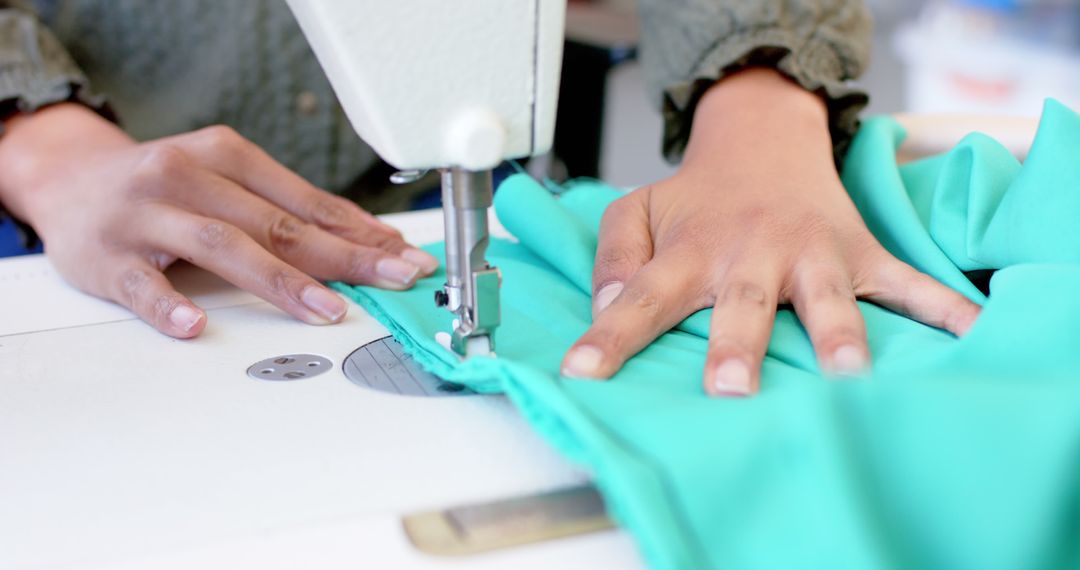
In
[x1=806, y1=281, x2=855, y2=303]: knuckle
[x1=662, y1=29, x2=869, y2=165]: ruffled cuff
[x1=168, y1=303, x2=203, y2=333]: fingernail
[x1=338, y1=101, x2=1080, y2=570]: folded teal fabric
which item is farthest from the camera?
[x1=662, y1=29, x2=869, y2=165]: ruffled cuff

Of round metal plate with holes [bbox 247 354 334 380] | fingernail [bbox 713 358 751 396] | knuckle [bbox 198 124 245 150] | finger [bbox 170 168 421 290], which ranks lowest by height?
round metal plate with holes [bbox 247 354 334 380]

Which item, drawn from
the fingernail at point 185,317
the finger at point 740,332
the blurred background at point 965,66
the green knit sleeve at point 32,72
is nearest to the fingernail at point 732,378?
the finger at point 740,332

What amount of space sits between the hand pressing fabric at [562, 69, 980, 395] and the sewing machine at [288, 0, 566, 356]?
13 centimetres

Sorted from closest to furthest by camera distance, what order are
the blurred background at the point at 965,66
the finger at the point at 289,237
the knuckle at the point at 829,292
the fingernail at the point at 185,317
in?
the knuckle at the point at 829,292
the fingernail at the point at 185,317
the finger at the point at 289,237
the blurred background at the point at 965,66

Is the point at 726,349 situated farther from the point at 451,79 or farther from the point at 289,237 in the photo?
the point at 289,237

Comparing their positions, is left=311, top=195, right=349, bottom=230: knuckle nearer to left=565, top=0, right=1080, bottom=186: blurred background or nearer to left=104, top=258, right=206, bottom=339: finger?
left=104, top=258, right=206, bottom=339: finger

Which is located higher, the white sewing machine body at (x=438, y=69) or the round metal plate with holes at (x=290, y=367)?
the white sewing machine body at (x=438, y=69)

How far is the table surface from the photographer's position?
18.3 inches

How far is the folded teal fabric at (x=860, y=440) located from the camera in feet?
1.38

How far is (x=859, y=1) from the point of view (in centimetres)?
107

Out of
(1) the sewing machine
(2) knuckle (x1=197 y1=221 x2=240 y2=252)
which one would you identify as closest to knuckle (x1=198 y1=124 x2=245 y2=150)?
(2) knuckle (x1=197 y1=221 x2=240 y2=252)

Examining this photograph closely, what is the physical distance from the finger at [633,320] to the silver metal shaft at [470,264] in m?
0.07

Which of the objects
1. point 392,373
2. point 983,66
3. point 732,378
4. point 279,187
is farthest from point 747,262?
point 983,66

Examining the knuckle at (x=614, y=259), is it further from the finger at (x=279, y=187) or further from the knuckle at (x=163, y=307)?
the knuckle at (x=163, y=307)
